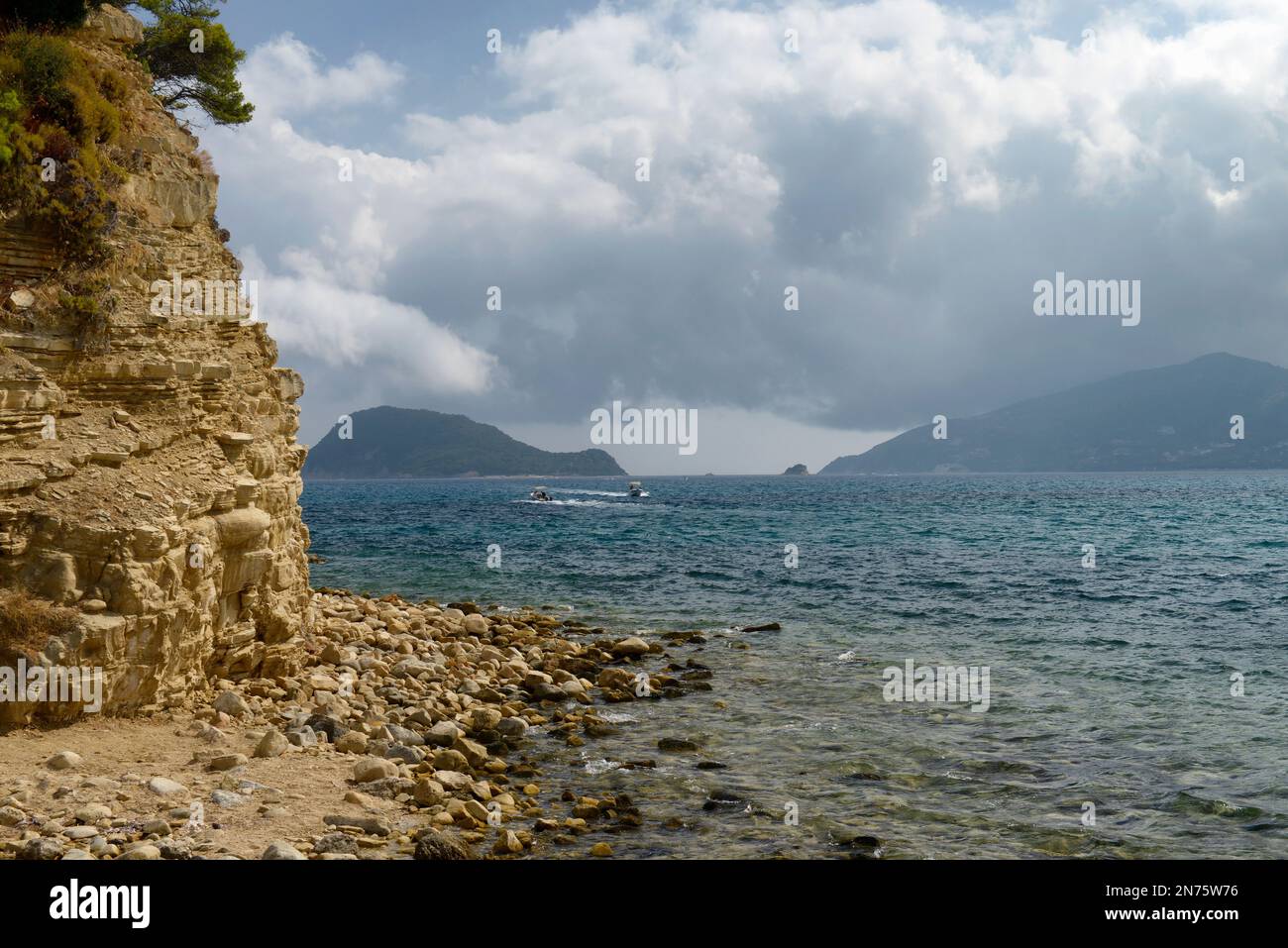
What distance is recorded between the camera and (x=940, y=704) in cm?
1792

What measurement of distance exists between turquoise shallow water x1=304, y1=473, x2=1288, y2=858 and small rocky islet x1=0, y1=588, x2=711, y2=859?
0.93 meters

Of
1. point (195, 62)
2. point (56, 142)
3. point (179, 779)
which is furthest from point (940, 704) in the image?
point (195, 62)

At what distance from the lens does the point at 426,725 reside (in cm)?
1539

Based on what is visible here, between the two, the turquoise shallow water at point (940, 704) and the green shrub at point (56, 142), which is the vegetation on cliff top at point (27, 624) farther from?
the turquoise shallow water at point (940, 704)

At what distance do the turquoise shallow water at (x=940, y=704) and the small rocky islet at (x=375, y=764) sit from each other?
3.06 feet

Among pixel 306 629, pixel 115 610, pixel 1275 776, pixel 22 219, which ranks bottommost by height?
pixel 1275 776

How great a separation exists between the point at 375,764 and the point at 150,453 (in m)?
5.72

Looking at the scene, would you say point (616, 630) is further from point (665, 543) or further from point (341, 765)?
point (665, 543)

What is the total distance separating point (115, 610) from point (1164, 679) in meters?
20.7

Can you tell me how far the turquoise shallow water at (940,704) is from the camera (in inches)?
472

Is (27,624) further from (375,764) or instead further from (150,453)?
(375,764)

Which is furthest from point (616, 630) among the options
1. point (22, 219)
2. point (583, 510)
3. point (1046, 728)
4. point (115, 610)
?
point (583, 510)

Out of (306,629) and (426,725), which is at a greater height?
(306,629)

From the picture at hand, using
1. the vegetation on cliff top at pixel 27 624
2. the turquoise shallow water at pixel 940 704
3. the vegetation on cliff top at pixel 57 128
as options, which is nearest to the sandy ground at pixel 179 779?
the vegetation on cliff top at pixel 27 624
